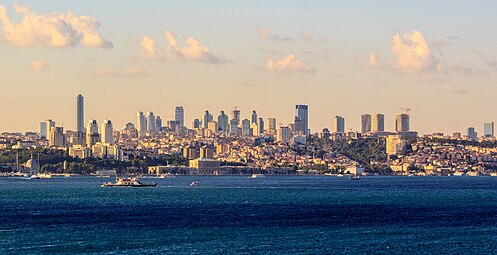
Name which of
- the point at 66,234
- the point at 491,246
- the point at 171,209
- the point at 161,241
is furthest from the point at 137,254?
the point at 171,209

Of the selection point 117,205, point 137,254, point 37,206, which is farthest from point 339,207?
point 137,254

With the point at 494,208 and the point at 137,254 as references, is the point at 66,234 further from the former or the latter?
the point at 494,208

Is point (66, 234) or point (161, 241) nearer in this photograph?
point (161, 241)

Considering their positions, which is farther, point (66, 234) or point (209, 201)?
point (209, 201)

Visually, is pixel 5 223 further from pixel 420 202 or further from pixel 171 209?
pixel 420 202

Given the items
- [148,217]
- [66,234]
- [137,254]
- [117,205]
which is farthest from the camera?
[117,205]

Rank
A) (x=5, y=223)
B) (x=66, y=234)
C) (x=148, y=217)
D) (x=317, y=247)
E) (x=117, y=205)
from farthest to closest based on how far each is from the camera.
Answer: (x=117, y=205) < (x=148, y=217) < (x=5, y=223) < (x=66, y=234) < (x=317, y=247)

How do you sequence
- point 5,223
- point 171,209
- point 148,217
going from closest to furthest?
point 5,223 < point 148,217 < point 171,209

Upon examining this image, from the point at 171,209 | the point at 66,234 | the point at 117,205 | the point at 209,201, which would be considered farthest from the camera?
the point at 209,201
